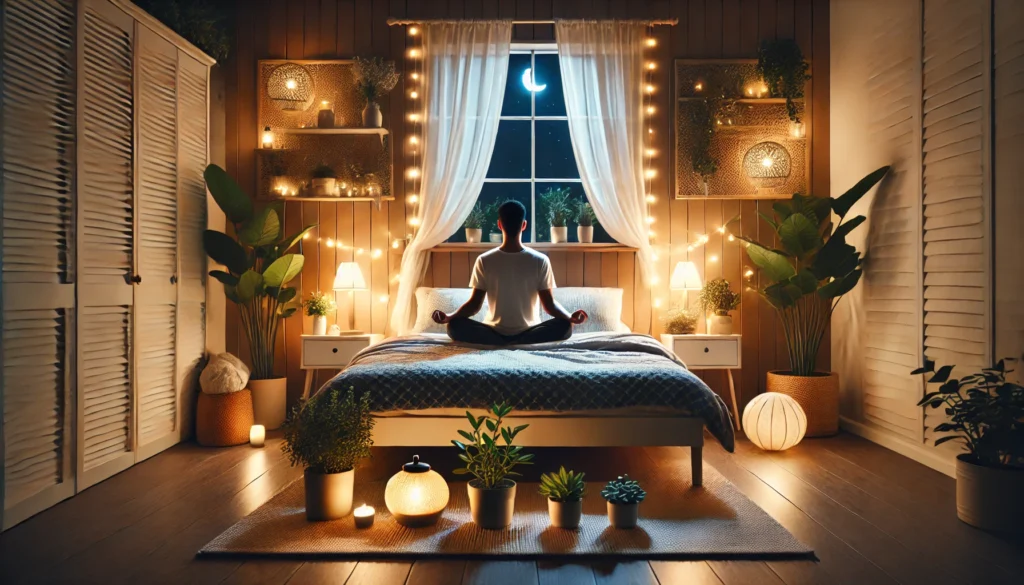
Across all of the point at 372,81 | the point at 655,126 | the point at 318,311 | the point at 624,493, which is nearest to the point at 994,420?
the point at 624,493

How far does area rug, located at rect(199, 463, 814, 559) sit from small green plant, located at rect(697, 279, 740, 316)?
6.18 ft

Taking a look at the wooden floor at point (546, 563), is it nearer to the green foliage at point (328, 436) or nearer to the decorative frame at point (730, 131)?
the green foliage at point (328, 436)

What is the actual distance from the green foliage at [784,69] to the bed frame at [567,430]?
2.71 metres

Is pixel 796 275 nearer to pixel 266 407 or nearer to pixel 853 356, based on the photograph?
pixel 853 356

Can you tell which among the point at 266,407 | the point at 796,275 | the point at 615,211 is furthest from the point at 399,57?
the point at 796,275

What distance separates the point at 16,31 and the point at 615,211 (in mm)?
3349

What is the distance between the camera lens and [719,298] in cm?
480

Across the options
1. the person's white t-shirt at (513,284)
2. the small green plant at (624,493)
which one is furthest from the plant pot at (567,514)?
the person's white t-shirt at (513,284)

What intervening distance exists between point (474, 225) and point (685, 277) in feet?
4.67

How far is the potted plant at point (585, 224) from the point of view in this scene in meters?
5.10

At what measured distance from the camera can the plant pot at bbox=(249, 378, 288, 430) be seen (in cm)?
463

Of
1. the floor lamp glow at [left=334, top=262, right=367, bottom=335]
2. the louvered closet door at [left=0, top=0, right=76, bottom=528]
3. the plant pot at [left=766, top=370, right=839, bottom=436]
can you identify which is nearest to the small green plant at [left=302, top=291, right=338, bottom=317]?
the floor lamp glow at [left=334, top=262, right=367, bottom=335]

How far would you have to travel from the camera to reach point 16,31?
2949 millimetres

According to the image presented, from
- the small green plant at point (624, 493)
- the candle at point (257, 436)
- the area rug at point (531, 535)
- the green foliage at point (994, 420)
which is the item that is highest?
the green foliage at point (994, 420)
